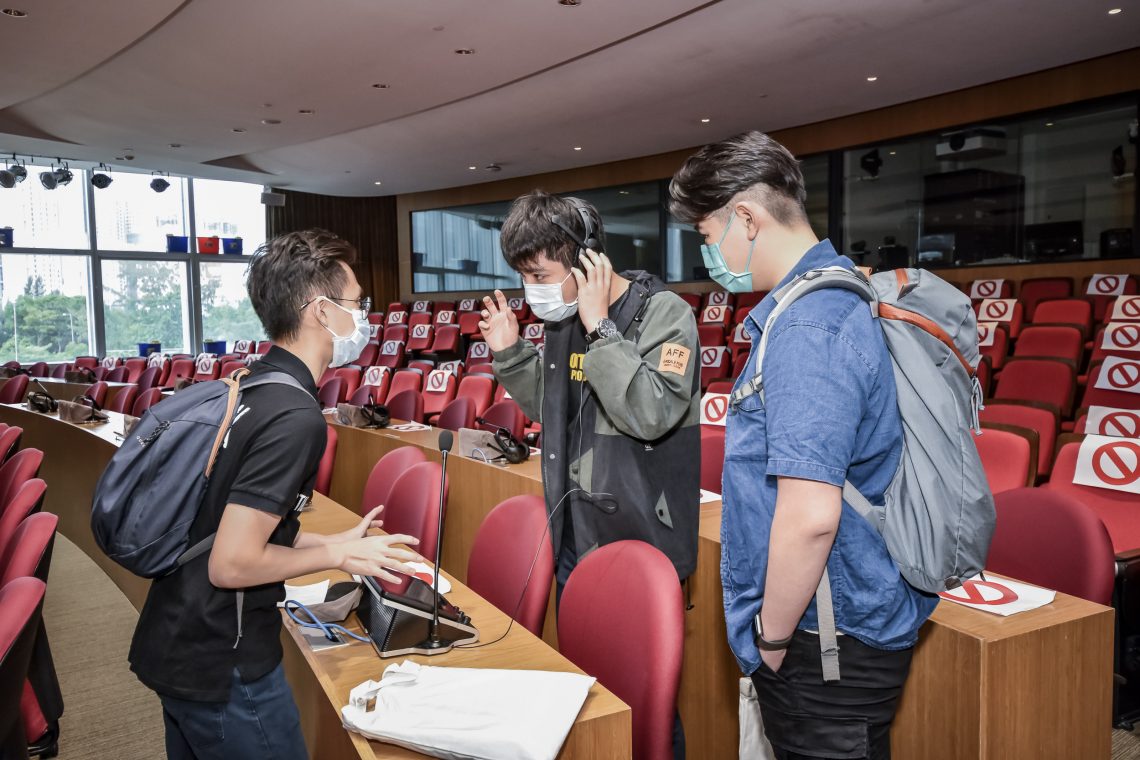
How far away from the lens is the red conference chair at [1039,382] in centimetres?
521

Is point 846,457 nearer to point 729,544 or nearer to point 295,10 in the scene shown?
point 729,544

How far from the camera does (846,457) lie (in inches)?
45.2

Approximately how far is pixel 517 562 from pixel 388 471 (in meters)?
1.19

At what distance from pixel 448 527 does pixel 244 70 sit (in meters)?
6.07

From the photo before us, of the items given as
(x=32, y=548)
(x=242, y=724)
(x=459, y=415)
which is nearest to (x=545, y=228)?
(x=242, y=724)

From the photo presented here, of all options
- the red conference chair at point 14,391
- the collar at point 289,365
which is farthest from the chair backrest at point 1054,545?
the red conference chair at point 14,391

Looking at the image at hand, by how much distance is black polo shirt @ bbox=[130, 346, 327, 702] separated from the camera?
129 cm

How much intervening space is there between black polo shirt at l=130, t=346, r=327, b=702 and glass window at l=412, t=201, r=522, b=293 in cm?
1273

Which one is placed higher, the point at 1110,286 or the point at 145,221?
the point at 145,221

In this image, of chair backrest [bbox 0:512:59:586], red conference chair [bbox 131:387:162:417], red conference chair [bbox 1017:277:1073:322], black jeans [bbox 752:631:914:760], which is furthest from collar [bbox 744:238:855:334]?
red conference chair [bbox 1017:277:1073:322]

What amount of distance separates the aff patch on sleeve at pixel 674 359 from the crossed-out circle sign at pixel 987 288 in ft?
26.0

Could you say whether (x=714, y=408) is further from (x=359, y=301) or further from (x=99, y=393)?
(x=99, y=393)

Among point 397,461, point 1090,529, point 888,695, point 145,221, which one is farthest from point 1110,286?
point 145,221

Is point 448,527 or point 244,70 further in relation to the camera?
point 244,70
